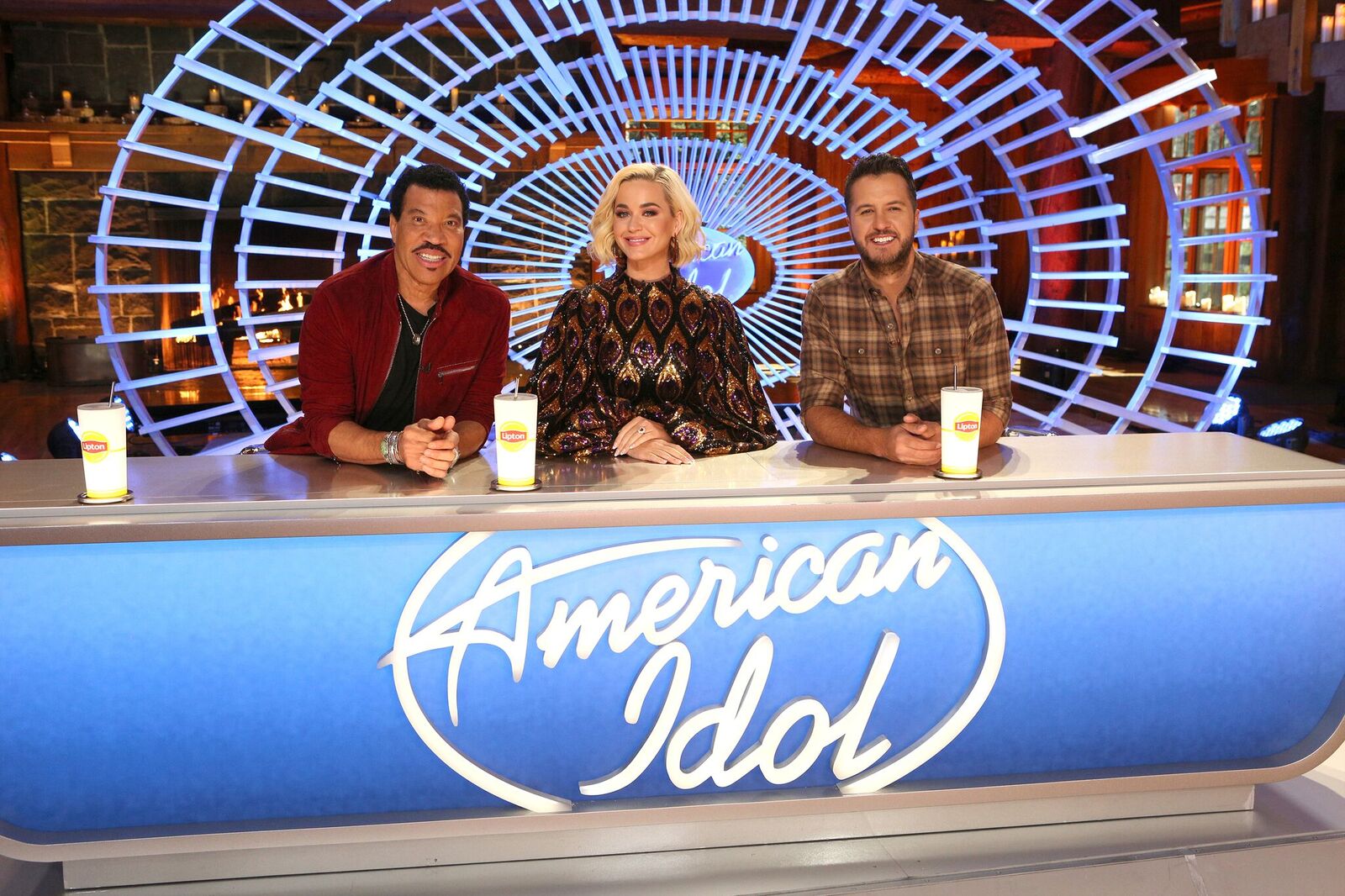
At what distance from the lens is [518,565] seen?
1.91m

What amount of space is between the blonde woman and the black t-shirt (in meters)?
0.27

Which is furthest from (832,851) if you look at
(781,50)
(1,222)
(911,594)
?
(1,222)

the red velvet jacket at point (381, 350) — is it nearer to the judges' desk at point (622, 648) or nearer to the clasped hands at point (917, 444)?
the judges' desk at point (622, 648)

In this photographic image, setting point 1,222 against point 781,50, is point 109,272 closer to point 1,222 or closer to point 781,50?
point 1,222

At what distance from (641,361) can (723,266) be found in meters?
1.40

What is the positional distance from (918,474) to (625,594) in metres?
0.59

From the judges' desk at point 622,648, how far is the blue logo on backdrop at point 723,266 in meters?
1.74

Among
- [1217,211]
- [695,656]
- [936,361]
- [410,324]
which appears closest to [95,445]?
[410,324]

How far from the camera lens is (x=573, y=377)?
2523 mm

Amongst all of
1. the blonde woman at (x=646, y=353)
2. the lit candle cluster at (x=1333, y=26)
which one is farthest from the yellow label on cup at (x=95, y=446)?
the lit candle cluster at (x=1333, y=26)

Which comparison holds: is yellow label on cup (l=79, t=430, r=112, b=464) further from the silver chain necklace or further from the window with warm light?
the window with warm light

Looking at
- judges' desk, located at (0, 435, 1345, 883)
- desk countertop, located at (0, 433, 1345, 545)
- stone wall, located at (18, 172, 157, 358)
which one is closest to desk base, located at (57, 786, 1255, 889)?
judges' desk, located at (0, 435, 1345, 883)

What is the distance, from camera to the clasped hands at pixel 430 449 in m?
2.03

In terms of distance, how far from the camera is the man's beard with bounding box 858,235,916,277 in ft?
8.18
